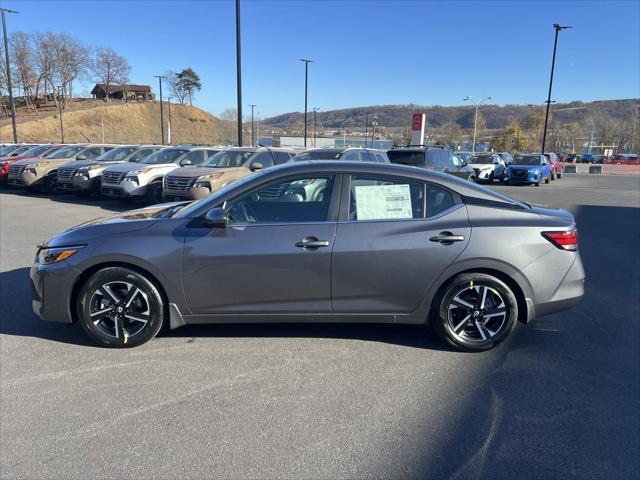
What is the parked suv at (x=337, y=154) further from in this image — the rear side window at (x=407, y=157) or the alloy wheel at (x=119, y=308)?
the alloy wheel at (x=119, y=308)

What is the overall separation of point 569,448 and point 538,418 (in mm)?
326

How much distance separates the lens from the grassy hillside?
75.4m

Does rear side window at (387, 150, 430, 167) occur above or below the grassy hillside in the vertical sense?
below

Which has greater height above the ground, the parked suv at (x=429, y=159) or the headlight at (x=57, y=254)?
the parked suv at (x=429, y=159)

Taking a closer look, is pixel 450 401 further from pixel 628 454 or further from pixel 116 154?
pixel 116 154

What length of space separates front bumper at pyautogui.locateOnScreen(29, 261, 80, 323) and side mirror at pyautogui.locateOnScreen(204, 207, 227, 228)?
1212 mm

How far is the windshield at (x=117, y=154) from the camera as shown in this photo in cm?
1636

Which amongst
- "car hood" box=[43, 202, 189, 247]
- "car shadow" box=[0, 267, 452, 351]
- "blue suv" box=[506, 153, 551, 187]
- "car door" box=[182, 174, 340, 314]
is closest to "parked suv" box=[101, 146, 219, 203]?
"car shadow" box=[0, 267, 452, 351]

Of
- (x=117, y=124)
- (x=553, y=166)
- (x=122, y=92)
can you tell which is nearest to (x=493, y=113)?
(x=117, y=124)

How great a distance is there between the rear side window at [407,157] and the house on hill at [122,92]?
10746cm

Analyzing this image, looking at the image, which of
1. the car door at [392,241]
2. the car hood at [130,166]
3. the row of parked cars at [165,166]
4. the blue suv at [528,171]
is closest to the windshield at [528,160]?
the blue suv at [528,171]

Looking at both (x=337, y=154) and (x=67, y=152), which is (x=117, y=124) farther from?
(x=337, y=154)

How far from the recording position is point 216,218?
3861mm

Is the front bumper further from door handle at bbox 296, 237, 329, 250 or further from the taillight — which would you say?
the taillight
